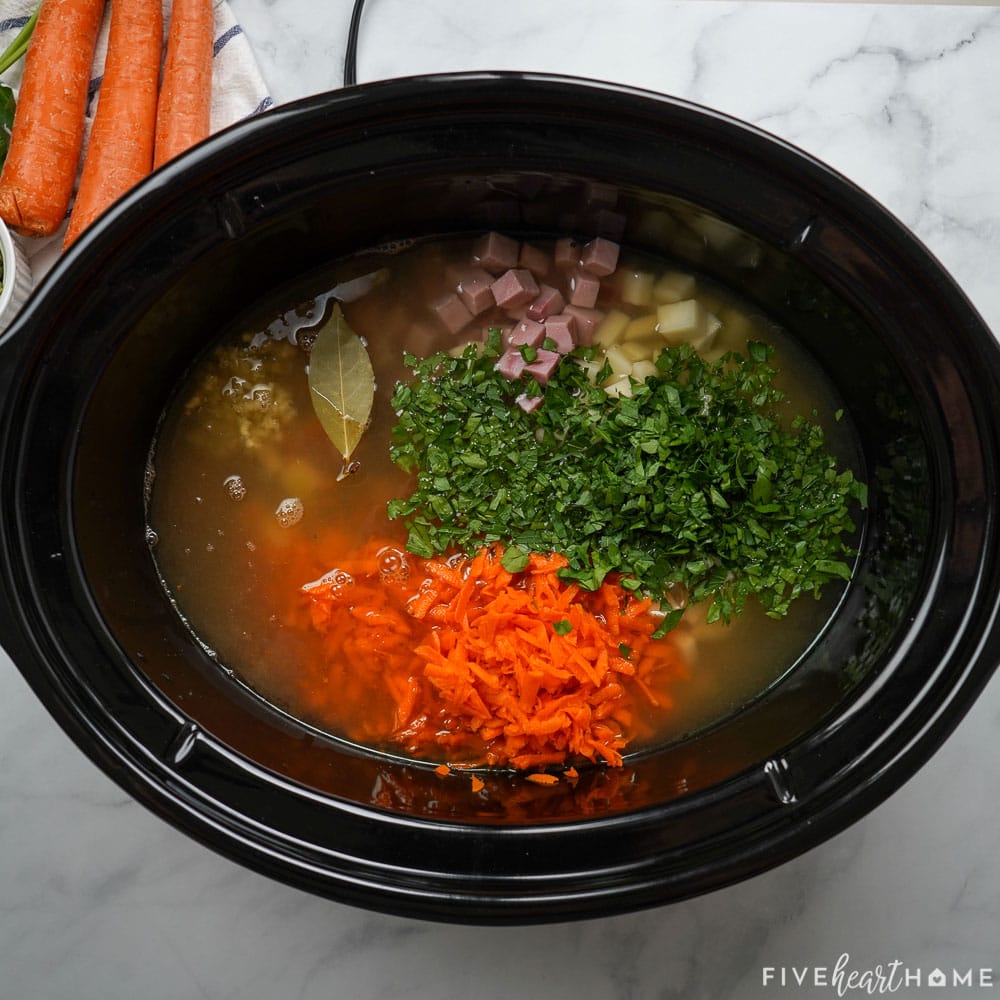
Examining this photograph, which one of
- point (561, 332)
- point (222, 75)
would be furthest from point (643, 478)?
point (222, 75)

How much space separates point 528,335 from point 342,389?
1.17 ft

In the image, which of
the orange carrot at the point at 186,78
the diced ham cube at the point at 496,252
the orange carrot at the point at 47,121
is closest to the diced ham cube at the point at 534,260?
the diced ham cube at the point at 496,252

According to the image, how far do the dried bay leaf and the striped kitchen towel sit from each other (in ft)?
1.59

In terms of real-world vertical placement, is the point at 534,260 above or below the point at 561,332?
above

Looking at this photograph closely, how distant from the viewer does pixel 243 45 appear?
173cm

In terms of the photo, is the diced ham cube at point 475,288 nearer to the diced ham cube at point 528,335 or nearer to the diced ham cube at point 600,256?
the diced ham cube at point 528,335

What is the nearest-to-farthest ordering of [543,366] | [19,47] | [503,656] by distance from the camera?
[503,656] → [543,366] → [19,47]

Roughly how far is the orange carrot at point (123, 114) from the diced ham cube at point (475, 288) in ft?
2.07

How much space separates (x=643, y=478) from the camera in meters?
1.54

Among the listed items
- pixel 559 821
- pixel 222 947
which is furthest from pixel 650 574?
pixel 222 947

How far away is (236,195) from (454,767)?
1.03 metres

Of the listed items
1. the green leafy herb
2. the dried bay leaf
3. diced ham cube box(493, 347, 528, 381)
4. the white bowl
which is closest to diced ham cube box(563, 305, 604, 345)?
diced ham cube box(493, 347, 528, 381)

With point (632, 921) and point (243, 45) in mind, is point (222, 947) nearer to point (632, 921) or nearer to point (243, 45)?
point (632, 921)

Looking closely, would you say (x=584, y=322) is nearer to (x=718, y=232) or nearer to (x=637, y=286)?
(x=637, y=286)
